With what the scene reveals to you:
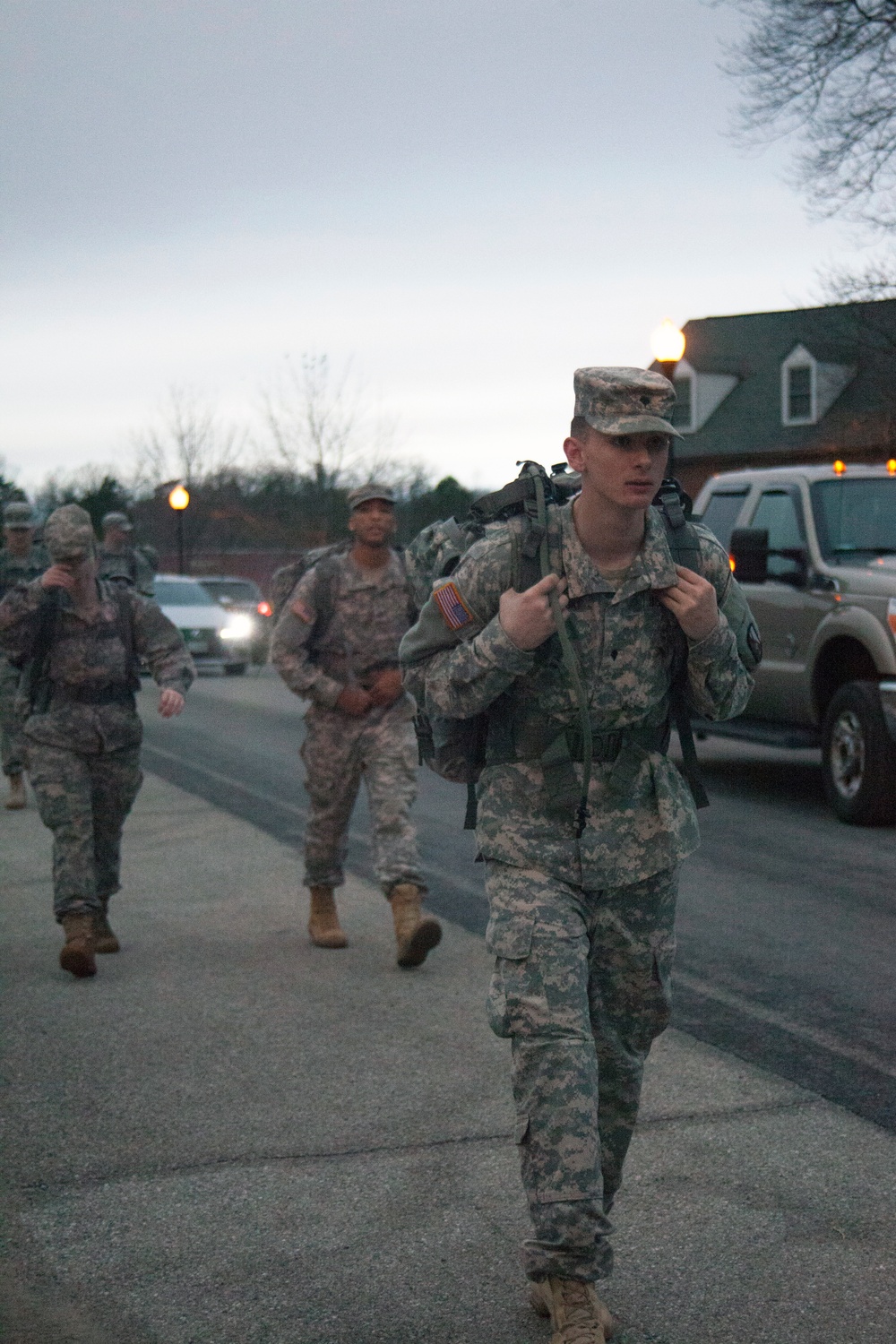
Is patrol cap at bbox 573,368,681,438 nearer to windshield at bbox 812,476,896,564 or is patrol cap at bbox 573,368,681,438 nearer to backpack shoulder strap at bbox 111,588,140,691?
backpack shoulder strap at bbox 111,588,140,691

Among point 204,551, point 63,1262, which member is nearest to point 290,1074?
point 63,1262

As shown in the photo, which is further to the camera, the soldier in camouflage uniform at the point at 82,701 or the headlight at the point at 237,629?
the headlight at the point at 237,629

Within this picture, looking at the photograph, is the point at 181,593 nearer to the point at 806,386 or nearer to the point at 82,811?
the point at 806,386

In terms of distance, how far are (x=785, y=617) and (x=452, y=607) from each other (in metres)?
7.98

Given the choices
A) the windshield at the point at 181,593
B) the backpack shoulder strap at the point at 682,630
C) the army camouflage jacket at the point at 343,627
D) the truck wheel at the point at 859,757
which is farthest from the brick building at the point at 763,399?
the backpack shoulder strap at the point at 682,630

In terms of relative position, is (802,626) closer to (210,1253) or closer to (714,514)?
(714,514)

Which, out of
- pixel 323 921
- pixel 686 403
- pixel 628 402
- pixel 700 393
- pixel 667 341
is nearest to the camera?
pixel 628 402

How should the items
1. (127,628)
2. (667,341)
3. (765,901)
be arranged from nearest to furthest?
(127,628)
(765,901)
(667,341)

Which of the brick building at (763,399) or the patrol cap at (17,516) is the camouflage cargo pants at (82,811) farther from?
the brick building at (763,399)

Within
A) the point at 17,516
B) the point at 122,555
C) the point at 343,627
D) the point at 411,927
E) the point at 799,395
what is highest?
the point at 799,395

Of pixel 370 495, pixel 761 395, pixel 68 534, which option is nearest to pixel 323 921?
pixel 370 495

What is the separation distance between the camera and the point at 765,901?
804 centimetres

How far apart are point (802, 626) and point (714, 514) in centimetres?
172

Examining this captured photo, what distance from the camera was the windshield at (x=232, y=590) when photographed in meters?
31.7
